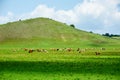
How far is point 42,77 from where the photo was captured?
103 feet

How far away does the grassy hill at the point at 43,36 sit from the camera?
139625 millimetres

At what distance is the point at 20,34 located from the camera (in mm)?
151250

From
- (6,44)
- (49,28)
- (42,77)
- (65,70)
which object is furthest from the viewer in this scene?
(49,28)

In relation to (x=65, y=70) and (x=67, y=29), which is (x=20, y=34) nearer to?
(x=67, y=29)

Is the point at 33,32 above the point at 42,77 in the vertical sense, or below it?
Result: above

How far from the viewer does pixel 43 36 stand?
14925 cm

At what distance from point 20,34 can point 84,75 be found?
12042 centimetres

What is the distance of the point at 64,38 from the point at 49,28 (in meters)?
12.6

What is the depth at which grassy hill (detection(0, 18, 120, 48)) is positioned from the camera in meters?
140

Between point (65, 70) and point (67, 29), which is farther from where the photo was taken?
point (67, 29)

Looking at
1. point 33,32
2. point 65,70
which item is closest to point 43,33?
point 33,32

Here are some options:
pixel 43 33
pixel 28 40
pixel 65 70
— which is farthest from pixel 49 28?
pixel 65 70

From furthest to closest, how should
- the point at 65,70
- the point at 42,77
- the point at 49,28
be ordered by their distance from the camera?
the point at 49,28, the point at 65,70, the point at 42,77

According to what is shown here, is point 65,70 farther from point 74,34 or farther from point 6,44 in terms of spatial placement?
point 74,34
